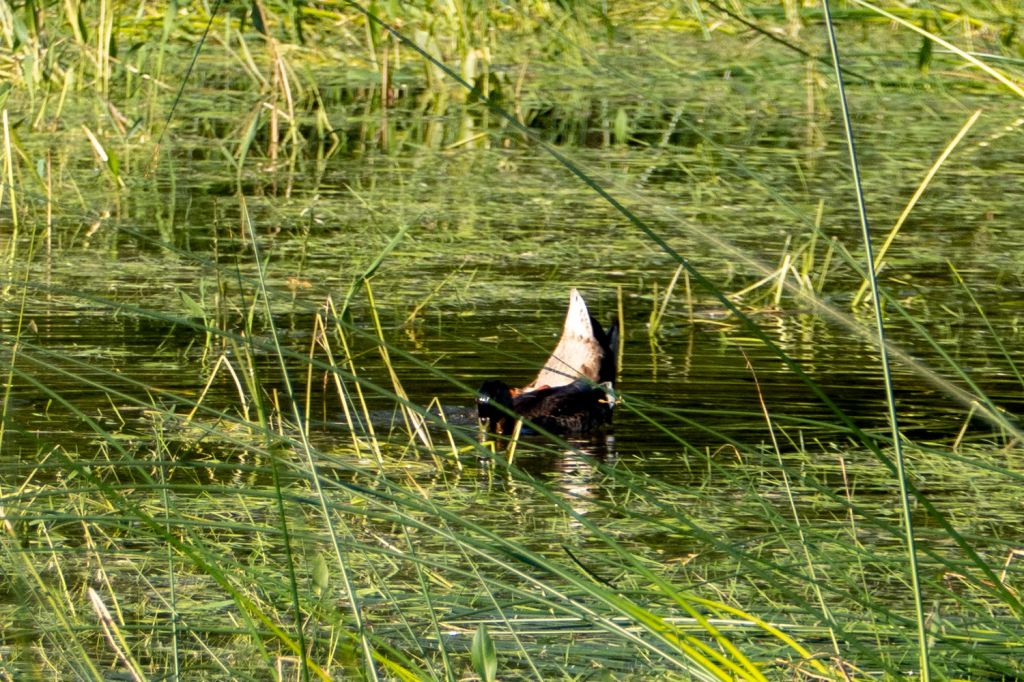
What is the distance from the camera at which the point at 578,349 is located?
159 inches

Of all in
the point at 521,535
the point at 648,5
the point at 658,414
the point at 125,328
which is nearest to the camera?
the point at 521,535

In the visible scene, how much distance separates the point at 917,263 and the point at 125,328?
221 cm

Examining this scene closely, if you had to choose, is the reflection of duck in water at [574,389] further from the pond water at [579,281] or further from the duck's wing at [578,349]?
the pond water at [579,281]

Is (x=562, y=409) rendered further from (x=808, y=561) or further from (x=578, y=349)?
(x=808, y=561)

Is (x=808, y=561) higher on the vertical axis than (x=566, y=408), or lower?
higher

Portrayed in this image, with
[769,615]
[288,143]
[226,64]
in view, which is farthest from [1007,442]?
[226,64]

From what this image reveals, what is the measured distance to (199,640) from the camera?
2197 millimetres

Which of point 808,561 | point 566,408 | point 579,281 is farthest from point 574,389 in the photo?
point 808,561

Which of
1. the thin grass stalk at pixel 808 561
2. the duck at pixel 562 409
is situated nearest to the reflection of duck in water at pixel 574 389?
the duck at pixel 562 409

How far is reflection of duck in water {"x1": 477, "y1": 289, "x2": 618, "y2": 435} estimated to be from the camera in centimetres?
396

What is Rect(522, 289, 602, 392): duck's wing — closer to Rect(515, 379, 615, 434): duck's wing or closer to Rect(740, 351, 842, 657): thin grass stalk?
Rect(515, 379, 615, 434): duck's wing

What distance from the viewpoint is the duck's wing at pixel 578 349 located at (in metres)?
4.02

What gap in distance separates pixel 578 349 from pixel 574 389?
3.6 inches

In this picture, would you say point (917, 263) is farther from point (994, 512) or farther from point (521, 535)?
point (521, 535)
